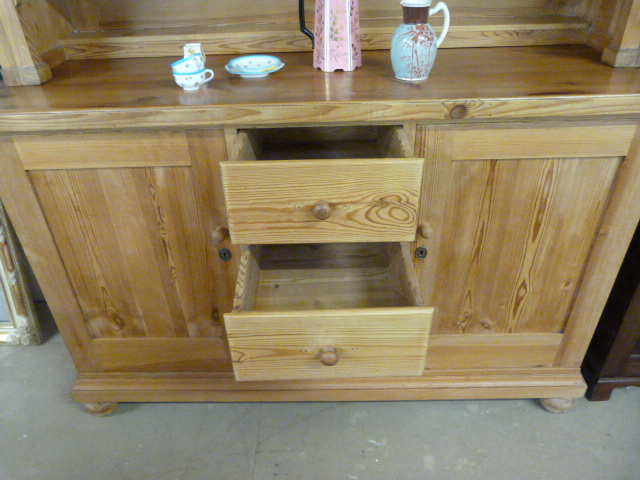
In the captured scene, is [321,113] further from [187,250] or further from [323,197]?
[187,250]

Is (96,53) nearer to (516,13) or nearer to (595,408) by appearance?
(516,13)

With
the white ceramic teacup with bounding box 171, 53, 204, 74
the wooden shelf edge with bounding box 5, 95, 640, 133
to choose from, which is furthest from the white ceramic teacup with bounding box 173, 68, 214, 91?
the wooden shelf edge with bounding box 5, 95, 640, 133

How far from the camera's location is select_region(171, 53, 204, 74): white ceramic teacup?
2.85 ft

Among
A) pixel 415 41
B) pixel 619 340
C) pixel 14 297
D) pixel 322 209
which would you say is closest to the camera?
pixel 322 209

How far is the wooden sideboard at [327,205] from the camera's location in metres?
0.76

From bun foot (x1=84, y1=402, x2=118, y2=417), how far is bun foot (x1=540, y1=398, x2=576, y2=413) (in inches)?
44.0

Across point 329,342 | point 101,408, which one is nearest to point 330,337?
point 329,342

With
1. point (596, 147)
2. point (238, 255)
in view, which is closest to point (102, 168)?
point (238, 255)

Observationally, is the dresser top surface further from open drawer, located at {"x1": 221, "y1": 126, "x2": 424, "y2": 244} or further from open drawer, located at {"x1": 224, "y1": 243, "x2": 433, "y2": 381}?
open drawer, located at {"x1": 224, "y1": 243, "x2": 433, "y2": 381}

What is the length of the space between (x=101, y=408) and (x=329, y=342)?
0.77m

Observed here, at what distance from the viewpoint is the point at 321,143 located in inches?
44.8

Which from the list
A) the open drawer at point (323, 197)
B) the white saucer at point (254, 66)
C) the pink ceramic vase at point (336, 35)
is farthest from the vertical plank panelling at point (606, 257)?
the white saucer at point (254, 66)

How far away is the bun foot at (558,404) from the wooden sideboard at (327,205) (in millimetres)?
49

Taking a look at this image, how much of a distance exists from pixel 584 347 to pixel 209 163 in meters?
0.96
